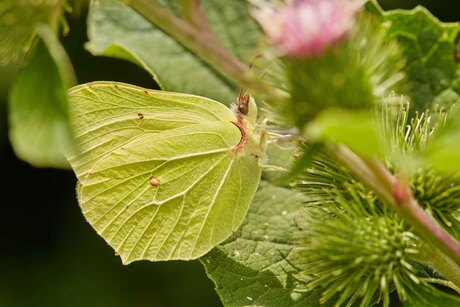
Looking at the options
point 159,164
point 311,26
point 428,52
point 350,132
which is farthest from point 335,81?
point 159,164

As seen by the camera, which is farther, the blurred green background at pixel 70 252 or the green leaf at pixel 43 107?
the blurred green background at pixel 70 252

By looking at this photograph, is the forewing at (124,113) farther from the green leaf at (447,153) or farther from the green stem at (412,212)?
the green leaf at (447,153)

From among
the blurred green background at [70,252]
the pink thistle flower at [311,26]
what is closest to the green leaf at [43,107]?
the pink thistle flower at [311,26]

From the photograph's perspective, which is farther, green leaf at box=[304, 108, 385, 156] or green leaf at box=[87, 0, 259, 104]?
green leaf at box=[87, 0, 259, 104]

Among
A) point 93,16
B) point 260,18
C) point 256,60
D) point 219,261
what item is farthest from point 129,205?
point 260,18

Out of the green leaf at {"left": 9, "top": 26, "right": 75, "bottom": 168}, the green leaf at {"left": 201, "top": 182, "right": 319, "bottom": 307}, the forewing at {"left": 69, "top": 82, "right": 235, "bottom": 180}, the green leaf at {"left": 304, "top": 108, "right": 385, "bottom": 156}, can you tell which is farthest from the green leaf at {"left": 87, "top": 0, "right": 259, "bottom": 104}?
the green leaf at {"left": 304, "top": 108, "right": 385, "bottom": 156}

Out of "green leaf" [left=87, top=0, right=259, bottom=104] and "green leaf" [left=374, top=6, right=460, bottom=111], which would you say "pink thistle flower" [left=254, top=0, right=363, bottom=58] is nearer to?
"green leaf" [left=374, top=6, right=460, bottom=111]

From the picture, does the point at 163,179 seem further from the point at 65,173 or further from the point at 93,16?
the point at 65,173
